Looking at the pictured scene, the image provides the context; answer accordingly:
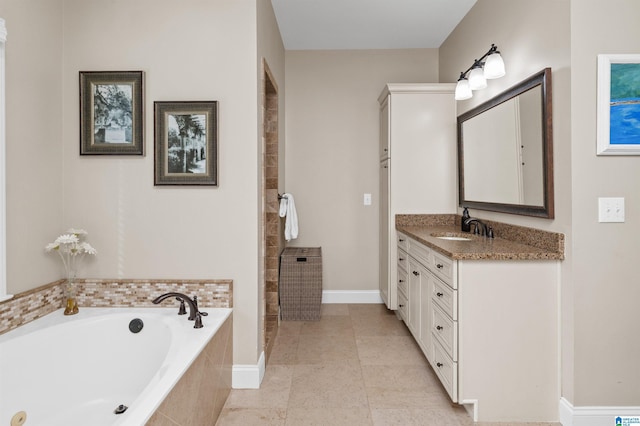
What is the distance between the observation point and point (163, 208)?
2.24 metres

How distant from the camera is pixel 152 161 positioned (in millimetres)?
2236

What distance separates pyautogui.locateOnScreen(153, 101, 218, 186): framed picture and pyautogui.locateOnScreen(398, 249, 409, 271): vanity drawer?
168 centimetres

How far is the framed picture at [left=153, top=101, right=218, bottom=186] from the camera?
7.21ft

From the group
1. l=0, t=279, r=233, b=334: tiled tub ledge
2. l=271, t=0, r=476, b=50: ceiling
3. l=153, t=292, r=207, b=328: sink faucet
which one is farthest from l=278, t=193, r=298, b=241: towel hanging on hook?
l=271, t=0, r=476, b=50: ceiling

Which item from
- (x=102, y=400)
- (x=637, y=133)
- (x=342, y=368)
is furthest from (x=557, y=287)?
(x=102, y=400)

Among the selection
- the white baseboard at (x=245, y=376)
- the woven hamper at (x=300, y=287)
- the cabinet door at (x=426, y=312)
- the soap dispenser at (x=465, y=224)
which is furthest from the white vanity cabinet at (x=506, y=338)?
the woven hamper at (x=300, y=287)

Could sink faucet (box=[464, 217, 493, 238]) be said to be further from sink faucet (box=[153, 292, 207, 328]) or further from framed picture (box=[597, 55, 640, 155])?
sink faucet (box=[153, 292, 207, 328])

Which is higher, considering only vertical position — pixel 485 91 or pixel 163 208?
pixel 485 91

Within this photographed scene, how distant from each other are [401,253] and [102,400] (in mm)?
2376

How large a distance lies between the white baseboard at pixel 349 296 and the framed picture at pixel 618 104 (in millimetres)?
2580

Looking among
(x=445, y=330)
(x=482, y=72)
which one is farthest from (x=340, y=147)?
(x=445, y=330)

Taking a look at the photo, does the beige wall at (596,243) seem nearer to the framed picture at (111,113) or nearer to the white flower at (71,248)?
the framed picture at (111,113)

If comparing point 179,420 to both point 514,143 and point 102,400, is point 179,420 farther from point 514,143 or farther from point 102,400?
point 514,143

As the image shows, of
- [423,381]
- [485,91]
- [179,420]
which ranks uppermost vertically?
[485,91]
